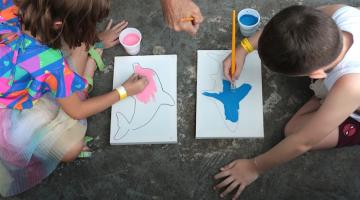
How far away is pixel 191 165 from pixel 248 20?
2.49ft

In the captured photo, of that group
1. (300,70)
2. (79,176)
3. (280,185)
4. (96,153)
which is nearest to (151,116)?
(96,153)

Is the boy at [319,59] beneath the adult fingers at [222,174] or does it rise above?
above

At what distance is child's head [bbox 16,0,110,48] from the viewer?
1.40 meters

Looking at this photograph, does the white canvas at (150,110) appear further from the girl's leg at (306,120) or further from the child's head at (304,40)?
the child's head at (304,40)

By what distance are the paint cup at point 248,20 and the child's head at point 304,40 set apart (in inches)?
23.0

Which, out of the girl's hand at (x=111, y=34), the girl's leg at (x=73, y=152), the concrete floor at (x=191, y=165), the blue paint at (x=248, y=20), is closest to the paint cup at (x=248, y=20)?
the blue paint at (x=248, y=20)

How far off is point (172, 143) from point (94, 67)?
56 centimetres

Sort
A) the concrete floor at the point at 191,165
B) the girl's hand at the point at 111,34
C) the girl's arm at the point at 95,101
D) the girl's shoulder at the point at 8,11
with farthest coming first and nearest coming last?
the girl's hand at the point at 111,34
the concrete floor at the point at 191,165
the girl's arm at the point at 95,101
the girl's shoulder at the point at 8,11

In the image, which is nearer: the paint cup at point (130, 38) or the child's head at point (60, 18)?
the child's head at point (60, 18)

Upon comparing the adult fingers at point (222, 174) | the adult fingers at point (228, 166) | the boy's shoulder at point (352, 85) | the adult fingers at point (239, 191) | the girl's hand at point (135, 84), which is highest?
the boy's shoulder at point (352, 85)

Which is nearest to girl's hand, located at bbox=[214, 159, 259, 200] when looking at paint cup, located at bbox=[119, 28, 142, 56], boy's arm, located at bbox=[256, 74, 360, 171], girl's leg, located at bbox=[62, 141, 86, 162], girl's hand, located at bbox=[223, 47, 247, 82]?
boy's arm, located at bbox=[256, 74, 360, 171]

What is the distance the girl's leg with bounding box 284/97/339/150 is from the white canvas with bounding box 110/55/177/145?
1.71 feet

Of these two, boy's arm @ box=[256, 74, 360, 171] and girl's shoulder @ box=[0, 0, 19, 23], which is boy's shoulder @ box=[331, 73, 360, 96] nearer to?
boy's arm @ box=[256, 74, 360, 171]

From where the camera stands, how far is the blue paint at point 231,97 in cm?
189
